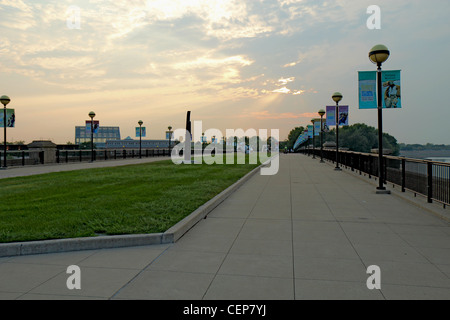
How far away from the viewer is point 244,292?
157 inches

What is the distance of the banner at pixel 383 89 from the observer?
12.6 meters

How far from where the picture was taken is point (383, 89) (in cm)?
1275

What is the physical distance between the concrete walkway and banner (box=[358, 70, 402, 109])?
5813mm

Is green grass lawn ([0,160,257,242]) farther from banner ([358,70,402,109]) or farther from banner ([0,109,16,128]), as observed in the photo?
banner ([0,109,16,128])

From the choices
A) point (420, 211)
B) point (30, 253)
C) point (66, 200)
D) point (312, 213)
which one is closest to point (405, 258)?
point (312, 213)

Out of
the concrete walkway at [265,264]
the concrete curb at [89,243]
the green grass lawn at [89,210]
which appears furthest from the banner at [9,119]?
the concrete curb at [89,243]

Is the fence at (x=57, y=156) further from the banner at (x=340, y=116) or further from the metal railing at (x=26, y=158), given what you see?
the banner at (x=340, y=116)

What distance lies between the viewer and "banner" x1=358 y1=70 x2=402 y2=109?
41.4 feet

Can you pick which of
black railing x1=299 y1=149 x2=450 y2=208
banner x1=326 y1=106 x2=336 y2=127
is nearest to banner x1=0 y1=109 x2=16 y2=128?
banner x1=326 y1=106 x2=336 y2=127

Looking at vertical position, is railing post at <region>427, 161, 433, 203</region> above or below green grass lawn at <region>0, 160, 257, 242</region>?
above

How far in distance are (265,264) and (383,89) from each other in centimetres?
1031

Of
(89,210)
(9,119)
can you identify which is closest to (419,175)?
(89,210)

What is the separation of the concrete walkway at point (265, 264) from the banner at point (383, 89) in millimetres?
5813
